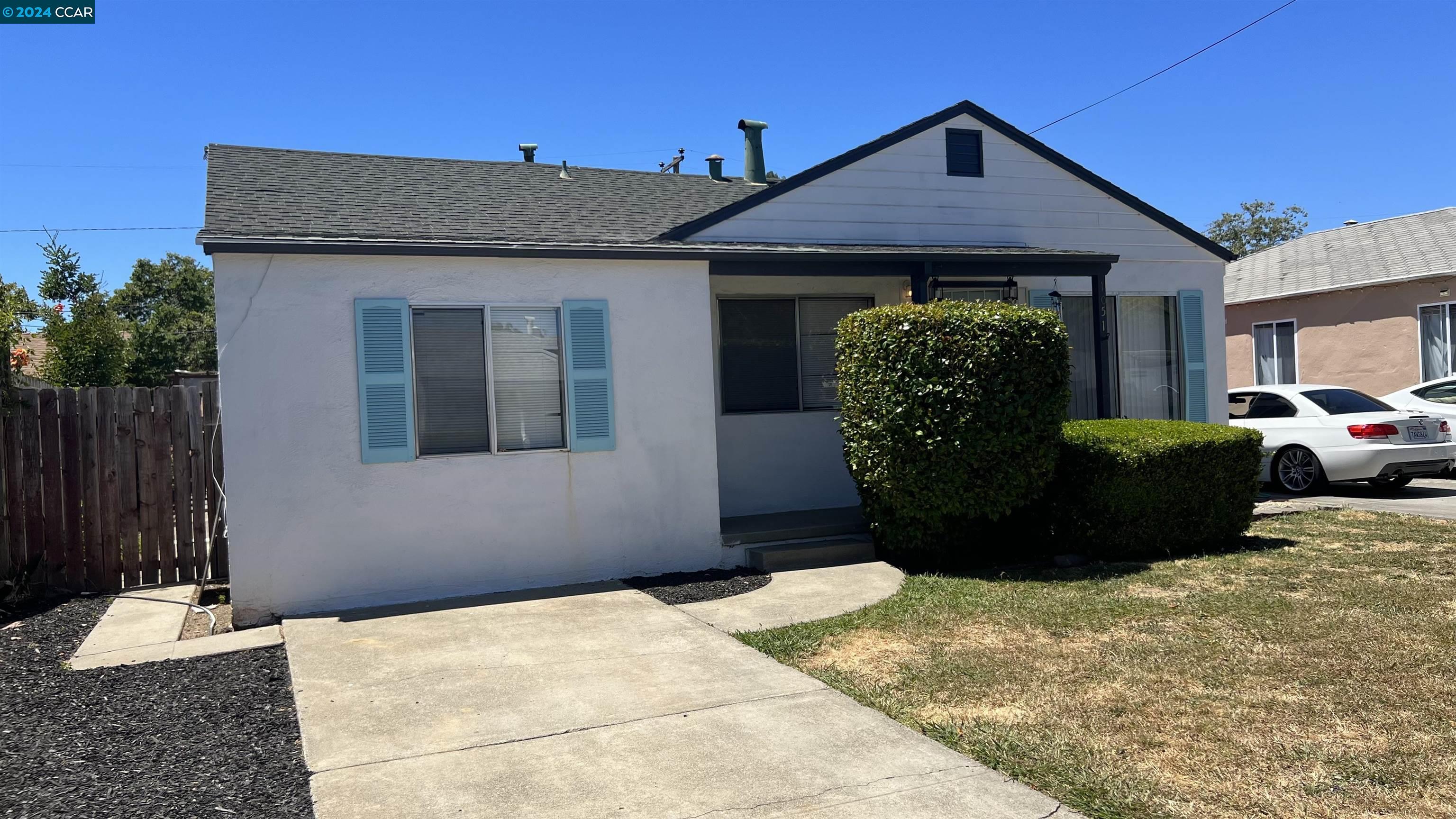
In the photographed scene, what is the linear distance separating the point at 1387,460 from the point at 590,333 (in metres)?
9.50

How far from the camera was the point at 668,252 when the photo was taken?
8797mm

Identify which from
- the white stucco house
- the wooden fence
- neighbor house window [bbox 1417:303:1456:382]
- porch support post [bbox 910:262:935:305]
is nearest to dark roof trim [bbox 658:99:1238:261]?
the white stucco house

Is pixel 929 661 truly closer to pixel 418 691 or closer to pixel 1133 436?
pixel 418 691

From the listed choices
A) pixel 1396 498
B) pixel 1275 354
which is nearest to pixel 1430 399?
pixel 1396 498

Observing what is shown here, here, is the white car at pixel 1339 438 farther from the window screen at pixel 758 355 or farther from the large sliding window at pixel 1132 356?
the window screen at pixel 758 355

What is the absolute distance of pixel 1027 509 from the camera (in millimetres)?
9000

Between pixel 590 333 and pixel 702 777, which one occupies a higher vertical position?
pixel 590 333

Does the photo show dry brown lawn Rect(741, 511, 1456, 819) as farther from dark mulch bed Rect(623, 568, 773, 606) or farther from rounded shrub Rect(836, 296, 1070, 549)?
dark mulch bed Rect(623, 568, 773, 606)

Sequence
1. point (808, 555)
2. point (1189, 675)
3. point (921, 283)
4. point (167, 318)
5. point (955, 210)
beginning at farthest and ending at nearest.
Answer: point (167, 318) < point (955, 210) < point (921, 283) < point (808, 555) < point (1189, 675)

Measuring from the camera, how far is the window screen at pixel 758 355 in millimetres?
10703

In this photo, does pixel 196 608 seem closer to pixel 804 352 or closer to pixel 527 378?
pixel 527 378

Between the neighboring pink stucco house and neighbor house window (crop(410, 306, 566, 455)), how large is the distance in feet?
37.3

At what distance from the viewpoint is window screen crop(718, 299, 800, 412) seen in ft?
35.1

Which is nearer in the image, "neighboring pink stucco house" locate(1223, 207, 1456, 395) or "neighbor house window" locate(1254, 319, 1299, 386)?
"neighboring pink stucco house" locate(1223, 207, 1456, 395)
